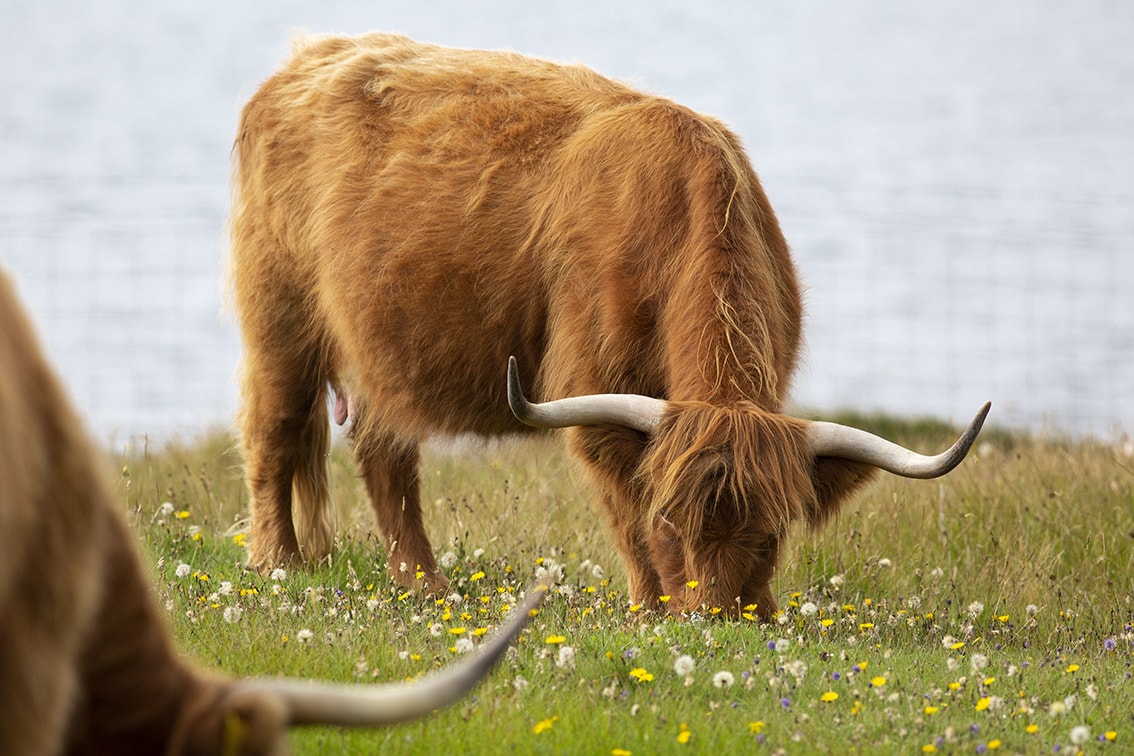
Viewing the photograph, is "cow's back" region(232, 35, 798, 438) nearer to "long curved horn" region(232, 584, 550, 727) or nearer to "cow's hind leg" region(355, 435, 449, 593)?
"cow's hind leg" region(355, 435, 449, 593)

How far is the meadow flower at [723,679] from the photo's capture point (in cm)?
396

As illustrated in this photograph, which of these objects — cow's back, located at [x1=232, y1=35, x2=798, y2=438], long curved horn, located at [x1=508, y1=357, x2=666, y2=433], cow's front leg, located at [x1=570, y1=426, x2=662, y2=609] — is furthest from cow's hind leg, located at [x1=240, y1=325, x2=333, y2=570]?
long curved horn, located at [x1=508, y1=357, x2=666, y2=433]

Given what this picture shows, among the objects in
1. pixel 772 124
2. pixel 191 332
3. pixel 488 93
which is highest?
pixel 488 93

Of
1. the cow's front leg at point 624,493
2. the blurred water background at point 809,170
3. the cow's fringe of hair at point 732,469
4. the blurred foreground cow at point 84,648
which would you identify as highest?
the blurred foreground cow at point 84,648

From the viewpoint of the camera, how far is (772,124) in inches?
1582

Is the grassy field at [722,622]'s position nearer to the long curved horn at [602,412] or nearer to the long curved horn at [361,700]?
the long curved horn at [602,412]

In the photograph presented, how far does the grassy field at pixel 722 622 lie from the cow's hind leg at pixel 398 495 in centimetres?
16

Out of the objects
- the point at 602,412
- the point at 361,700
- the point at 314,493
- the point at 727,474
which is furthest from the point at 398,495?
the point at 361,700

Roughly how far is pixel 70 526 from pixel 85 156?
37928 millimetres

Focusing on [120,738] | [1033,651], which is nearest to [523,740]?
[120,738]

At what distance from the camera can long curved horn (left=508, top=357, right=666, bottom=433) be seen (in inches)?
199

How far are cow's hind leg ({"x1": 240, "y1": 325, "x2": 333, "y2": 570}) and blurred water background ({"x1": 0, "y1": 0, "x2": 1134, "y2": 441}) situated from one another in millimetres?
483

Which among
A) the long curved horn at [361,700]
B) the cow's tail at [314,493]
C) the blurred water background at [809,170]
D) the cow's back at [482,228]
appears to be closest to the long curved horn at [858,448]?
the cow's back at [482,228]

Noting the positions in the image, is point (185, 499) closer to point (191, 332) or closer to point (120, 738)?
point (120, 738)
